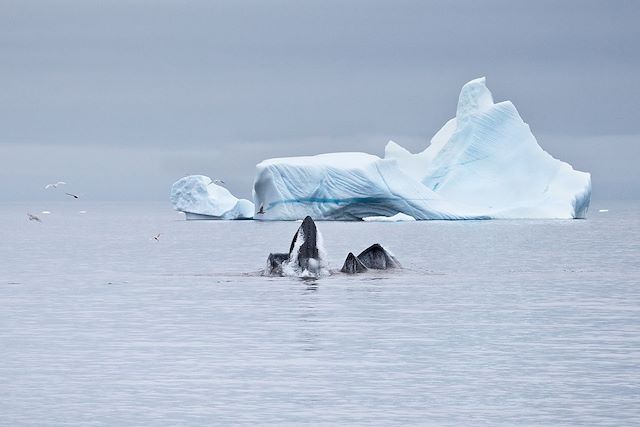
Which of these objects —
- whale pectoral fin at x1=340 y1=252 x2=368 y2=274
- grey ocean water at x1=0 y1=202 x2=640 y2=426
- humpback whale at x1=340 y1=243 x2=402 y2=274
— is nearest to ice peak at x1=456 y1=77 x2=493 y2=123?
grey ocean water at x1=0 y1=202 x2=640 y2=426

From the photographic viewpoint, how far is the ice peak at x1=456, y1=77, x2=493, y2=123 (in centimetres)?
7012

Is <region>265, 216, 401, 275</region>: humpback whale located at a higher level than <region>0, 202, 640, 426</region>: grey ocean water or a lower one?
higher

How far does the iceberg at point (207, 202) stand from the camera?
78500 mm

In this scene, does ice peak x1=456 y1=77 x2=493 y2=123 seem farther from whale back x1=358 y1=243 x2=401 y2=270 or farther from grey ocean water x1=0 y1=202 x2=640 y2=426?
whale back x1=358 y1=243 x2=401 y2=270

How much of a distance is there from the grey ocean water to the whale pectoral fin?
2.09 feet

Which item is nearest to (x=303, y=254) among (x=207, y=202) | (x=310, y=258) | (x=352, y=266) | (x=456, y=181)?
(x=310, y=258)

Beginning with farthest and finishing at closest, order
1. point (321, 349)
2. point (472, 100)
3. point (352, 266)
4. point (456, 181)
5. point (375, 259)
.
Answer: point (456, 181)
point (472, 100)
point (375, 259)
point (352, 266)
point (321, 349)

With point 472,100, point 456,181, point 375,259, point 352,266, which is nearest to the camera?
point 352,266

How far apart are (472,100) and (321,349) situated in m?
55.5

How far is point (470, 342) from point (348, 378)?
360 cm

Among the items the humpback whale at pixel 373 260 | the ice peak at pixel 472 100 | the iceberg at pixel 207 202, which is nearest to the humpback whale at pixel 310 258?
the humpback whale at pixel 373 260

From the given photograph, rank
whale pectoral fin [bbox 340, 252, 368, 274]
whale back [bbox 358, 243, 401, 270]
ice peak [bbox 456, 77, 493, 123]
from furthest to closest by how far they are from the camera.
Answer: ice peak [bbox 456, 77, 493, 123]
whale back [bbox 358, 243, 401, 270]
whale pectoral fin [bbox 340, 252, 368, 274]

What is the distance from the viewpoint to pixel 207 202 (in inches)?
3317

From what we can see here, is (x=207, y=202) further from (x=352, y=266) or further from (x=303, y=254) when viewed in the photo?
(x=303, y=254)
